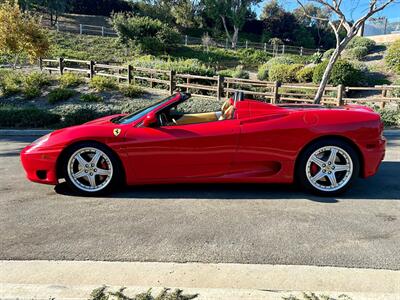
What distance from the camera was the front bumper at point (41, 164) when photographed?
174 inches

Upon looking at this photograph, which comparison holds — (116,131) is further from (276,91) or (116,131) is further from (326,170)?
(276,91)

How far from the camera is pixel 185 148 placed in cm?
433

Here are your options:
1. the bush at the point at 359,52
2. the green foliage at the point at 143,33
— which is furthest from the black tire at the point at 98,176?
the green foliage at the point at 143,33

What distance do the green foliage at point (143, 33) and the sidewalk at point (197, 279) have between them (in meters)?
32.0

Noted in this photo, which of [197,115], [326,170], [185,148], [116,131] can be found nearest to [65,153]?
[116,131]

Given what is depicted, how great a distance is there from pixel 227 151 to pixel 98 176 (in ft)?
5.05

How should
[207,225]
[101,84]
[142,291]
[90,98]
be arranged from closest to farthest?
[142,291], [207,225], [90,98], [101,84]

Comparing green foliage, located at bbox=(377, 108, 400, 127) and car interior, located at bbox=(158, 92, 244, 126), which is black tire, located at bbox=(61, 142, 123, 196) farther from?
green foliage, located at bbox=(377, 108, 400, 127)

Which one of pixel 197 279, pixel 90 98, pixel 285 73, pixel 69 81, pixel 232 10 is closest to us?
pixel 197 279

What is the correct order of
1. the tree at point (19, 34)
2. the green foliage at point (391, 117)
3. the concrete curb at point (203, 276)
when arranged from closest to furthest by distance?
the concrete curb at point (203, 276)
the green foliage at point (391, 117)
the tree at point (19, 34)

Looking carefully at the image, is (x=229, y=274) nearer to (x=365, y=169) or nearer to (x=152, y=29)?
(x=365, y=169)

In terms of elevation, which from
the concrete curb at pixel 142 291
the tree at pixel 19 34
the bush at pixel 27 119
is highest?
the tree at pixel 19 34

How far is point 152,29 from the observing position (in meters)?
34.2

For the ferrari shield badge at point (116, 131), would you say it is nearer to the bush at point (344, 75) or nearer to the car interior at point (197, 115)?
the car interior at point (197, 115)
